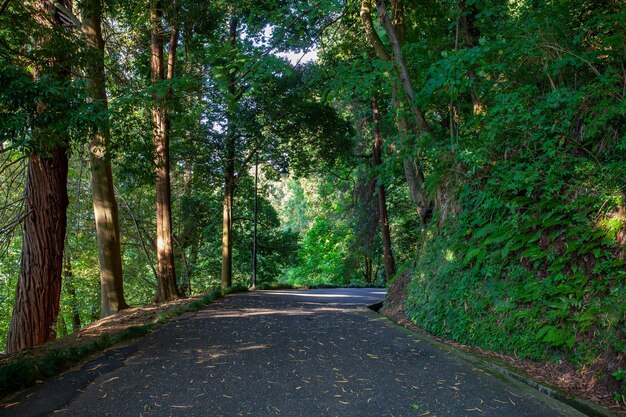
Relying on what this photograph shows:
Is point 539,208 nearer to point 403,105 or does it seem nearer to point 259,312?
point 403,105

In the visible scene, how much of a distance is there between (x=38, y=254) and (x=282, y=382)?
5.77 metres

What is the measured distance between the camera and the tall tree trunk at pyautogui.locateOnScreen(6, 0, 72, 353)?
7547 millimetres

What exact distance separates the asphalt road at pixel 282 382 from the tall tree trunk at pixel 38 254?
261 cm

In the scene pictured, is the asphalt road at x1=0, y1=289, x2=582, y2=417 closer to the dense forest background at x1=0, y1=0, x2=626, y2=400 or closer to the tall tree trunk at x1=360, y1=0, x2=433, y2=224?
the dense forest background at x1=0, y1=0, x2=626, y2=400

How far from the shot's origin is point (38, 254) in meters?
7.62

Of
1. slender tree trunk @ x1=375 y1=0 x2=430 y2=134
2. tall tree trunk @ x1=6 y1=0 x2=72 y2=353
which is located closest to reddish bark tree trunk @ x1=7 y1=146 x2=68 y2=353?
tall tree trunk @ x1=6 y1=0 x2=72 y2=353

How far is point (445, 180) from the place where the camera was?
8.38 m

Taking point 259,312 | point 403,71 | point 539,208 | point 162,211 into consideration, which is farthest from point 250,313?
point 403,71

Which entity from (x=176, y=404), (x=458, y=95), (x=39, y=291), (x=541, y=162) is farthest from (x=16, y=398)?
(x=458, y=95)

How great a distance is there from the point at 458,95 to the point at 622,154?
13.2 ft

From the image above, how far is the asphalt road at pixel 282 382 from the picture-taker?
3.74 m

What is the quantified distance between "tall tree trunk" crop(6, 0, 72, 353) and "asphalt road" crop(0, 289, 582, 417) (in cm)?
261

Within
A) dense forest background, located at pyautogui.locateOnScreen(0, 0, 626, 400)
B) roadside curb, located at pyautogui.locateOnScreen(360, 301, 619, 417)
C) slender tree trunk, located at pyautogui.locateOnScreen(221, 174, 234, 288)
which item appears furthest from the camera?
slender tree trunk, located at pyautogui.locateOnScreen(221, 174, 234, 288)

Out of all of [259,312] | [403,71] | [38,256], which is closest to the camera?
[38,256]
